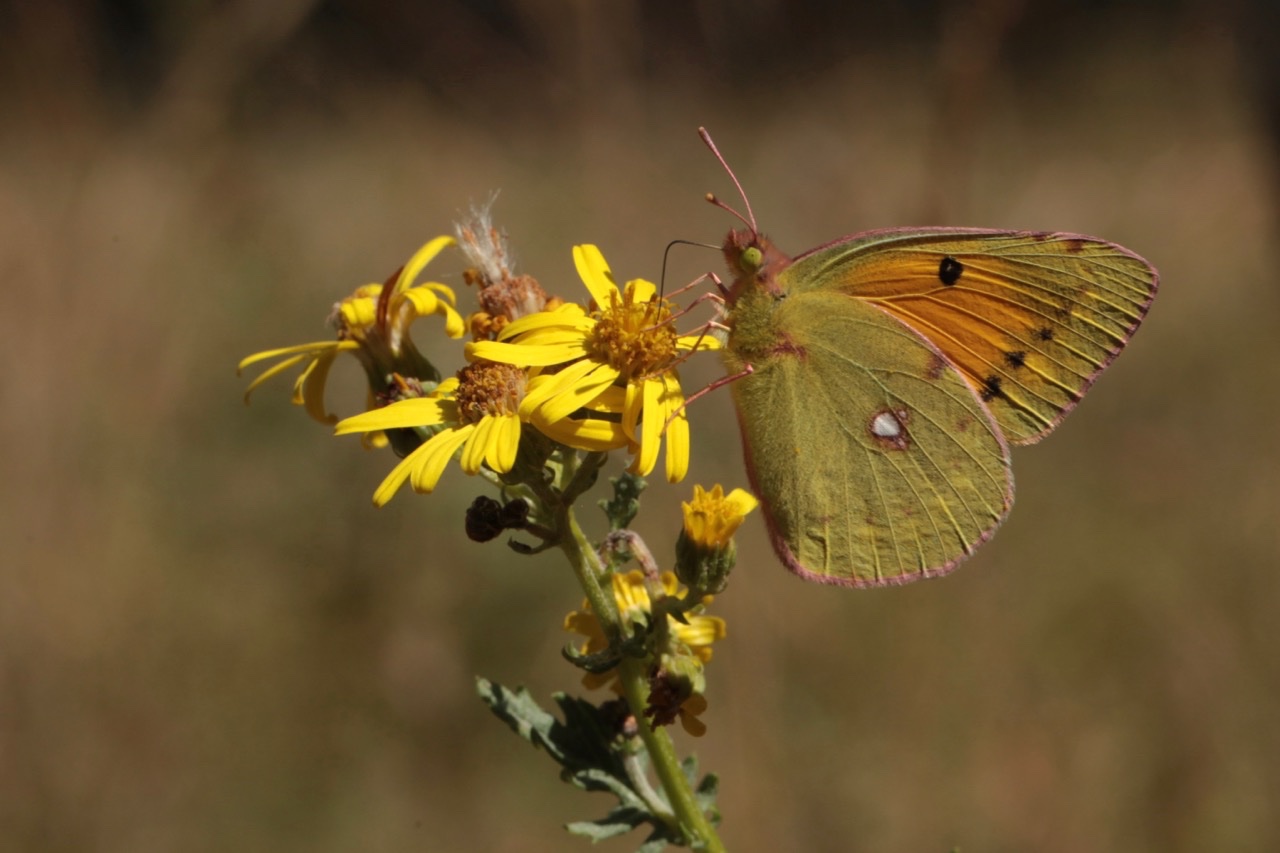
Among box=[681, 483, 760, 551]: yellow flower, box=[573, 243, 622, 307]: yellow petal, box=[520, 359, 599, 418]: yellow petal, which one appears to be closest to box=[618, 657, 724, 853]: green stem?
box=[681, 483, 760, 551]: yellow flower

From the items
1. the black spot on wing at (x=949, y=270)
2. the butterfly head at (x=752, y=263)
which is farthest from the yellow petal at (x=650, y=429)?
the black spot on wing at (x=949, y=270)

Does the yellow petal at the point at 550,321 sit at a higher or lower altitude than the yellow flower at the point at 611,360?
higher

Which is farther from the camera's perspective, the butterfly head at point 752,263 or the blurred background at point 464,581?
the blurred background at point 464,581

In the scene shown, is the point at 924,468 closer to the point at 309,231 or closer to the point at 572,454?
the point at 572,454

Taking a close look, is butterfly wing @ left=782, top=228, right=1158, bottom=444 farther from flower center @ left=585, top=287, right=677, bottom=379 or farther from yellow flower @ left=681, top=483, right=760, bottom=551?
yellow flower @ left=681, top=483, right=760, bottom=551

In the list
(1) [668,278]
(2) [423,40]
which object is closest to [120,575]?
(1) [668,278]

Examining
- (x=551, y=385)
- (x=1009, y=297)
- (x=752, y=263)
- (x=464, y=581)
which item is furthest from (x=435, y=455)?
(x=464, y=581)

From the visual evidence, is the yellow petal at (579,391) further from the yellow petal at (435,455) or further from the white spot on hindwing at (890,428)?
the white spot on hindwing at (890,428)
